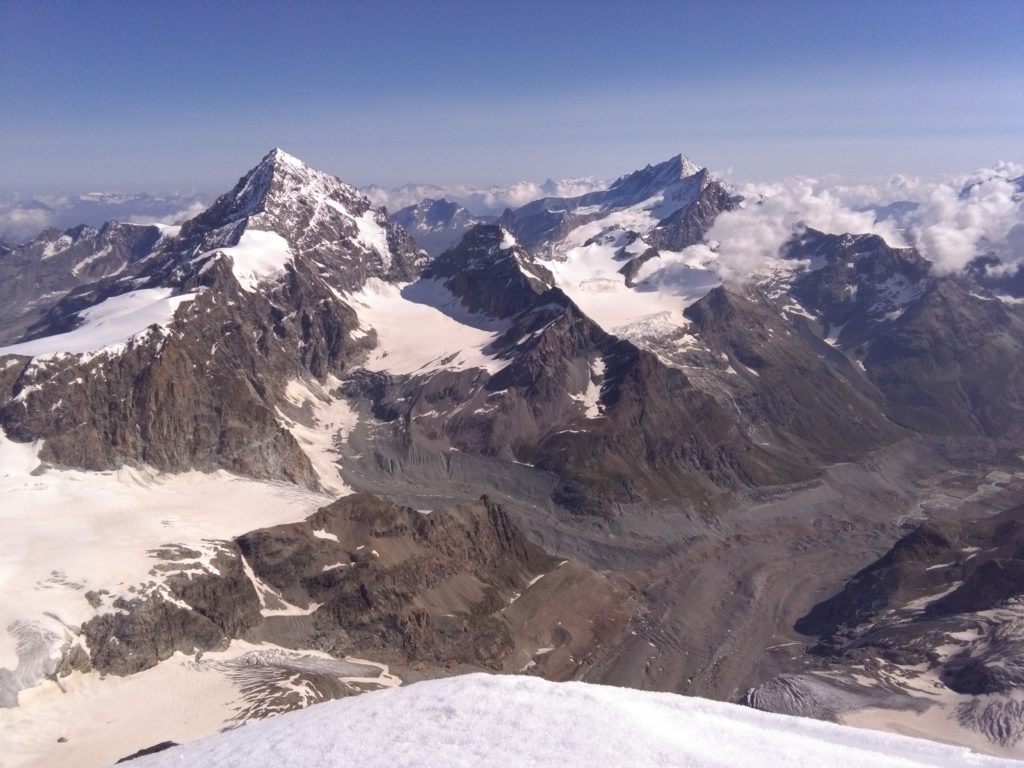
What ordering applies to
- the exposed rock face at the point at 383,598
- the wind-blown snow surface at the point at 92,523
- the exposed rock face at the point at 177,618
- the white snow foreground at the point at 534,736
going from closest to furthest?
the white snow foreground at the point at 534,736 < the exposed rock face at the point at 177,618 < the wind-blown snow surface at the point at 92,523 < the exposed rock face at the point at 383,598

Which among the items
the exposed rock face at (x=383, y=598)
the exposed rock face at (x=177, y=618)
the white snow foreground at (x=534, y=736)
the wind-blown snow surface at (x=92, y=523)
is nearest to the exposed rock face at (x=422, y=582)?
the exposed rock face at (x=383, y=598)

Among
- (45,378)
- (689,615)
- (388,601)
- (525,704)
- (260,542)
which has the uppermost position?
(525,704)

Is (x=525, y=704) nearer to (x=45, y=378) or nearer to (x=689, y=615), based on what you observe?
(x=689, y=615)

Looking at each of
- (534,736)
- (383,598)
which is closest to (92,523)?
(383,598)

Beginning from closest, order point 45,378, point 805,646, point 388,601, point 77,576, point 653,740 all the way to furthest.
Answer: point 653,740 → point 77,576 → point 388,601 → point 805,646 → point 45,378

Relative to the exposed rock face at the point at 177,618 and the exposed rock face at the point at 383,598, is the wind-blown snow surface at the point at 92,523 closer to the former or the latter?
the exposed rock face at the point at 177,618

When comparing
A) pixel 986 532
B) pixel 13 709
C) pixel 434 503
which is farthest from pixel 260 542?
pixel 986 532

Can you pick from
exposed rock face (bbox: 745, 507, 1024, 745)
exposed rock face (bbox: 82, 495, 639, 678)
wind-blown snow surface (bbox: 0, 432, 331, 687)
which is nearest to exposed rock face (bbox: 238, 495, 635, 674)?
exposed rock face (bbox: 82, 495, 639, 678)

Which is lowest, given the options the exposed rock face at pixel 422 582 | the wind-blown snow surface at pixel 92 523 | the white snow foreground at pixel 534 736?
the exposed rock face at pixel 422 582

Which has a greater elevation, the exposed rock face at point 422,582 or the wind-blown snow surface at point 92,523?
the wind-blown snow surface at point 92,523

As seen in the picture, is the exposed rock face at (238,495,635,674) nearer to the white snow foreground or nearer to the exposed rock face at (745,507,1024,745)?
the exposed rock face at (745,507,1024,745)
